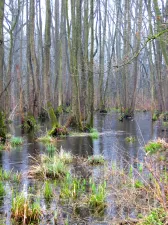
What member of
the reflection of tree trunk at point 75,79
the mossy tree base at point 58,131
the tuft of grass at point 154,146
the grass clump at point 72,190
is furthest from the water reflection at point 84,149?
the grass clump at point 72,190

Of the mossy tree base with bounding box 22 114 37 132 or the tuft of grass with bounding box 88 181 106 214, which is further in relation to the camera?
the mossy tree base with bounding box 22 114 37 132

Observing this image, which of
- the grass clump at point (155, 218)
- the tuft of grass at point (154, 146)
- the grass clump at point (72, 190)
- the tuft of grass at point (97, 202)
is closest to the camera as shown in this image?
the grass clump at point (155, 218)

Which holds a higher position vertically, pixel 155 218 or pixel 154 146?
pixel 154 146

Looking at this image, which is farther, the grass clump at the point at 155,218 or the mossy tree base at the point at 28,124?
the mossy tree base at the point at 28,124

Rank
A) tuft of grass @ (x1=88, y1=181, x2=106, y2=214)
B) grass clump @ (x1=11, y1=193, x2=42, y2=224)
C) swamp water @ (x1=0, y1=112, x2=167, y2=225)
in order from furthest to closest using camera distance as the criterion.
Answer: tuft of grass @ (x1=88, y1=181, x2=106, y2=214)
swamp water @ (x1=0, y1=112, x2=167, y2=225)
grass clump @ (x1=11, y1=193, x2=42, y2=224)

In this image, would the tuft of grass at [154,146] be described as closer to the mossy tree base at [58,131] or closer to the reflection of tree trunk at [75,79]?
the mossy tree base at [58,131]

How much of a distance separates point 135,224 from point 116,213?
0.88 m

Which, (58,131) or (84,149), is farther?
(58,131)

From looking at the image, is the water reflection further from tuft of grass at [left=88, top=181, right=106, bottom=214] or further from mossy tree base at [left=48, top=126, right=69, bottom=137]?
tuft of grass at [left=88, top=181, right=106, bottom=214]

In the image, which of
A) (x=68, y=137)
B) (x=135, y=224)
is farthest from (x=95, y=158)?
(x=68, y=137)

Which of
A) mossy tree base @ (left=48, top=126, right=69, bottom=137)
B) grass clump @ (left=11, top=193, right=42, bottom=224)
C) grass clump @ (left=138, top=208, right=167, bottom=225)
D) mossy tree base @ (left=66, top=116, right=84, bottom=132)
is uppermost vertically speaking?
mossy tree base @ (left=66, top=116, right=84, bottom=132)

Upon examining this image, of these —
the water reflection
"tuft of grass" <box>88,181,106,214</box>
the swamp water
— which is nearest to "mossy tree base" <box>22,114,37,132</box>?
the water reflection

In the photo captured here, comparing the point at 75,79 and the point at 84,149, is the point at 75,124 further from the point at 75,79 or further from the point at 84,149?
the point at 84,149

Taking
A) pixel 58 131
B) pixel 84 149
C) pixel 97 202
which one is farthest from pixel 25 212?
pixel 58 131
